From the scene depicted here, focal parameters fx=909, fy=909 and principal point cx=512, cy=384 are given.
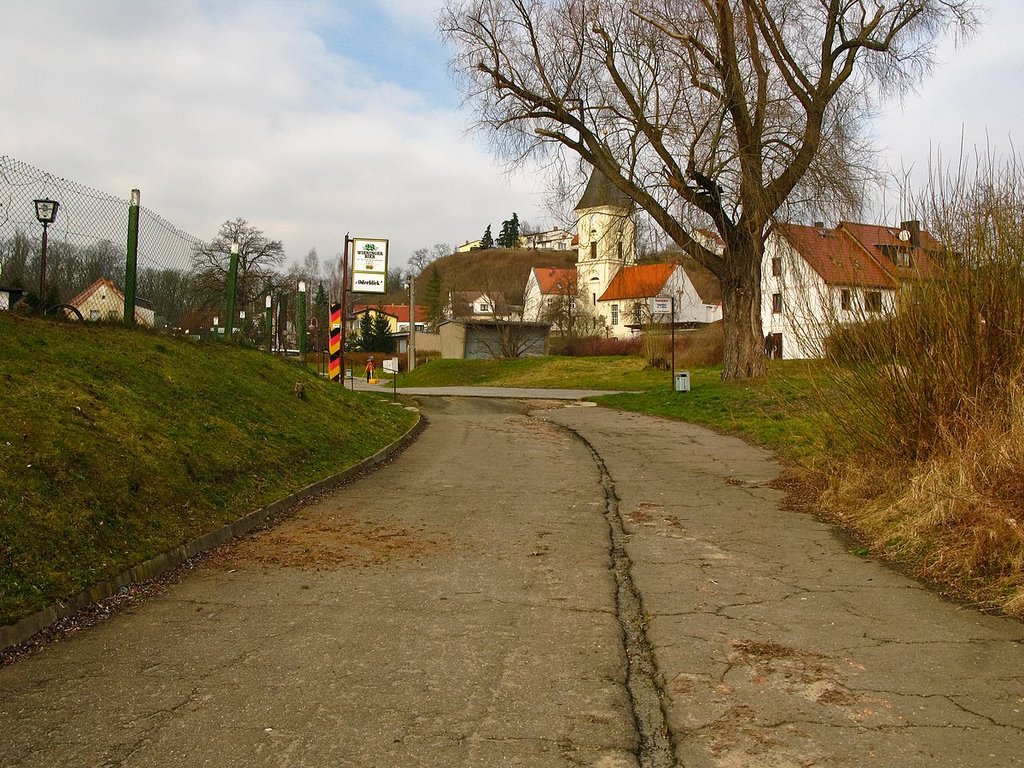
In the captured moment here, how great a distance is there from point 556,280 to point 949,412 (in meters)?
88.6

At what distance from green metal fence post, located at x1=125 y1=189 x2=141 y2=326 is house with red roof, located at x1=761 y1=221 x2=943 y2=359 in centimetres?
915

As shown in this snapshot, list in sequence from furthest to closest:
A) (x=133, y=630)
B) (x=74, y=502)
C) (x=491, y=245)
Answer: (x=491, y=245) → (x=74, y=502) → (x=133, y=630)

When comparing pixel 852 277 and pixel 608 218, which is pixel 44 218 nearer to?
pixel 852 277

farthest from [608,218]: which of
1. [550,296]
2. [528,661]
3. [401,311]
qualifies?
[401,311]

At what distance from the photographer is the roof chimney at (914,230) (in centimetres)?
898

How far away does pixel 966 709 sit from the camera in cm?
418

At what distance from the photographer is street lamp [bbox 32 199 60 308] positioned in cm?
1155

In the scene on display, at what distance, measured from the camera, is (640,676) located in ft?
15.3

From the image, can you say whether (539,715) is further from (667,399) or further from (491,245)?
(491,245)

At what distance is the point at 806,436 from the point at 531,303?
288ft

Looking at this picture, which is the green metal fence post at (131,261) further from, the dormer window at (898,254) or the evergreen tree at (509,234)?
the evergreen tree at (509,234)

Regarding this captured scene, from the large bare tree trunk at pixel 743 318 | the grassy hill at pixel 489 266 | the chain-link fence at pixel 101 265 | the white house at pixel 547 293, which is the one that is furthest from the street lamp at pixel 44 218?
the grassy hill at pixel 489 266

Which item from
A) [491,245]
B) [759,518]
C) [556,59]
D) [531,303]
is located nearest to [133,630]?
[759,518]

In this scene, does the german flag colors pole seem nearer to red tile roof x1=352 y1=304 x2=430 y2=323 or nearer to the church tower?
the church tower
